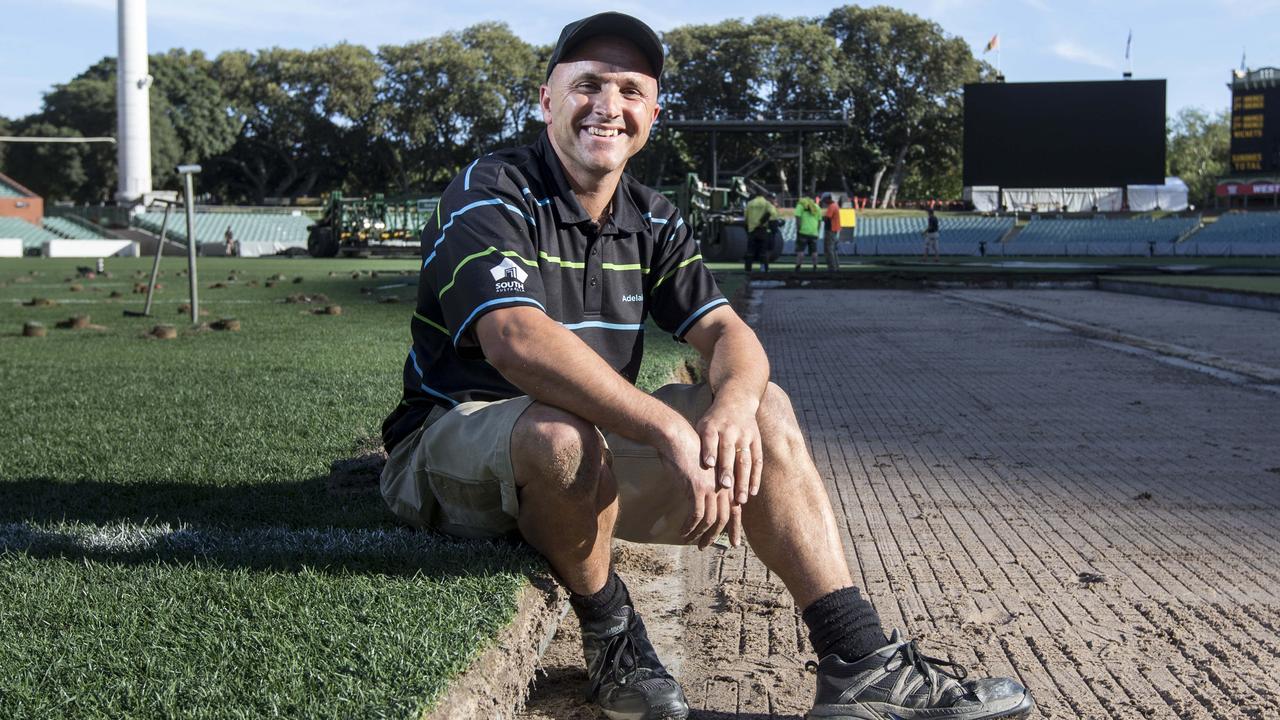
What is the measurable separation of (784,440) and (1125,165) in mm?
47965

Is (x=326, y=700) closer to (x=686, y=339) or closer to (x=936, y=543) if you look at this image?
(x=686, y=339)

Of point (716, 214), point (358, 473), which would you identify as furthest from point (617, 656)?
point (716, 214)

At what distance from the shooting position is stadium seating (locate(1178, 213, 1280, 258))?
1606 inches

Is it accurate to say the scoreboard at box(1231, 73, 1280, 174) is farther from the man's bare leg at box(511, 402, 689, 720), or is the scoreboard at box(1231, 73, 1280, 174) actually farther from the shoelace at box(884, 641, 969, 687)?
the man's bare leg at box(511, 402, 689, 720)

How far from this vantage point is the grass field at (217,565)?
2.07m

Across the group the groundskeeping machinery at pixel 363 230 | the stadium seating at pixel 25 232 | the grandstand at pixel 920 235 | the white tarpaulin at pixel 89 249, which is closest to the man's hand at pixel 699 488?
the groundskeeping machinery at pixel 363 230

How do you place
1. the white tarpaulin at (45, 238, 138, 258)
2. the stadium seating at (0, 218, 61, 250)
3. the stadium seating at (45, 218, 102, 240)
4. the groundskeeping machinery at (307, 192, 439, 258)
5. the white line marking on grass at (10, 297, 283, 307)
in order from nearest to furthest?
1. the white line marking on grass at (10, 297, 283, 307)
2. the groundskeeping machinery at (307, 192, 439, 258)
3. the white tarpaulin at (45, 238, 138, 258)
4. the stadium seating at (0, 218, 61, 250)
5. the stadium seating at (45, 218, 102, 240)

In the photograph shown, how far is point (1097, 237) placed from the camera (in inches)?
Answer: 1866

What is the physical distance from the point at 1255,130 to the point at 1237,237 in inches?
348

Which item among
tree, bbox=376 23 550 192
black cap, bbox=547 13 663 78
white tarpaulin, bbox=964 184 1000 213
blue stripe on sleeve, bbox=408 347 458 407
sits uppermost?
tree, bbox=376 23 550 192

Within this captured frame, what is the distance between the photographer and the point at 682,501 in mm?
2658

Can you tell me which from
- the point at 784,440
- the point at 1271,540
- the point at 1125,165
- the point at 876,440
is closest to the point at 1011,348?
the point at 876,440

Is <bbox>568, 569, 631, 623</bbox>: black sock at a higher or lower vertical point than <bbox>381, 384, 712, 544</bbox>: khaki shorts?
lower

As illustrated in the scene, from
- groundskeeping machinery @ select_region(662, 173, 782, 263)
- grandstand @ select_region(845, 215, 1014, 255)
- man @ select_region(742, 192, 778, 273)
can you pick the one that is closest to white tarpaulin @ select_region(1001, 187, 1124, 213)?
grandstand @ select_region(845, 215, 1014, 255)
